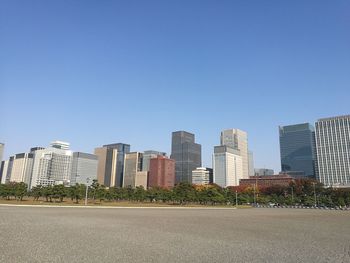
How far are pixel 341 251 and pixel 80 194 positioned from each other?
68242 mm

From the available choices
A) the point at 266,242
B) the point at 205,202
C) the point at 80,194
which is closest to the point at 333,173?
the point at 205,202

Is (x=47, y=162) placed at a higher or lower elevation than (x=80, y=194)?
higher

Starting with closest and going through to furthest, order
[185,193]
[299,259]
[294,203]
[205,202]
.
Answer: [299,259] → [185,193] → [205,202] → [294,203]

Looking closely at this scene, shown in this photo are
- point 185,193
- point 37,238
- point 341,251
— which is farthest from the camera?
point 185,193

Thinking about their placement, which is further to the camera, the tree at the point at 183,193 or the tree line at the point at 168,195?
the tree at the point at 183,193

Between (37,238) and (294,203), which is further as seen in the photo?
(294,203)

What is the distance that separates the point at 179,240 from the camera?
562 inches

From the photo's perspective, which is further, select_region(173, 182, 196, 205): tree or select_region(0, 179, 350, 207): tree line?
select_region(173, 182, 196, 205): tree

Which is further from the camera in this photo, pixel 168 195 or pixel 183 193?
pixel 168 195

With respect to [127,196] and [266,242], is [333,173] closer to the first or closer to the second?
[127,196]

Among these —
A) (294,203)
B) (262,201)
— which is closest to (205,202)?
(262,201)

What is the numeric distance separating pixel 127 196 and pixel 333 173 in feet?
489

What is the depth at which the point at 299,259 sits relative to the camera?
10391mm

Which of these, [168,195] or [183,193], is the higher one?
[183,193]
